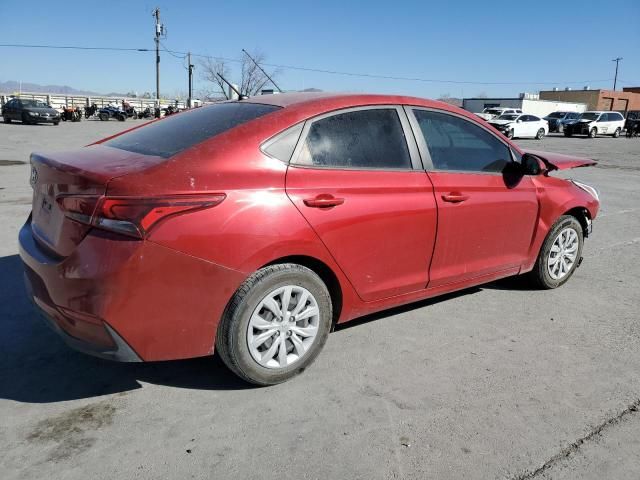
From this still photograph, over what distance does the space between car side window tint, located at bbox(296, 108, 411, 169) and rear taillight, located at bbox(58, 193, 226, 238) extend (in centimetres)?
81

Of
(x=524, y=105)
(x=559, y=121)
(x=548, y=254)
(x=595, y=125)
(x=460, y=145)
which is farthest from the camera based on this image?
(x=524, y=105)

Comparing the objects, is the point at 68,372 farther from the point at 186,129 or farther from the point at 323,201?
the point at 323,201

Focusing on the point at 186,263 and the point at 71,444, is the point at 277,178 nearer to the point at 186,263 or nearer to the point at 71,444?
the point at 186,263

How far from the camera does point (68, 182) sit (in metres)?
2.71

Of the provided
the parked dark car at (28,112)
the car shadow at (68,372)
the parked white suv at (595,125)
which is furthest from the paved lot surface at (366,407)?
the parked white suv at (595,125)

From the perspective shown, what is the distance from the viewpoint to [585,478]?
2.38 meters

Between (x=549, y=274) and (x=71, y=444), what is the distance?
3955mm

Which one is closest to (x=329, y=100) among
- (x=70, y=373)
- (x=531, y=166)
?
(x=531, y=166)

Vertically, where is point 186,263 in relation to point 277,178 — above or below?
below

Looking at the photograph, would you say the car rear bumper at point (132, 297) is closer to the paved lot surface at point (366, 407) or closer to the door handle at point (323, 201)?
the paved lot surface at point (366, 407)

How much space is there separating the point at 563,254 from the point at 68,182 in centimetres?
408

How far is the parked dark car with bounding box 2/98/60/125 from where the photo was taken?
3198cm

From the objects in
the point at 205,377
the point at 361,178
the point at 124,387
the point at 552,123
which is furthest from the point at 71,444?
the point at 552,123

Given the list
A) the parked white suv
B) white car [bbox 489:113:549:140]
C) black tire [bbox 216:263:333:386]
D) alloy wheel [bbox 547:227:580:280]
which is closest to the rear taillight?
black tire [bbox 216:263:333:386]
